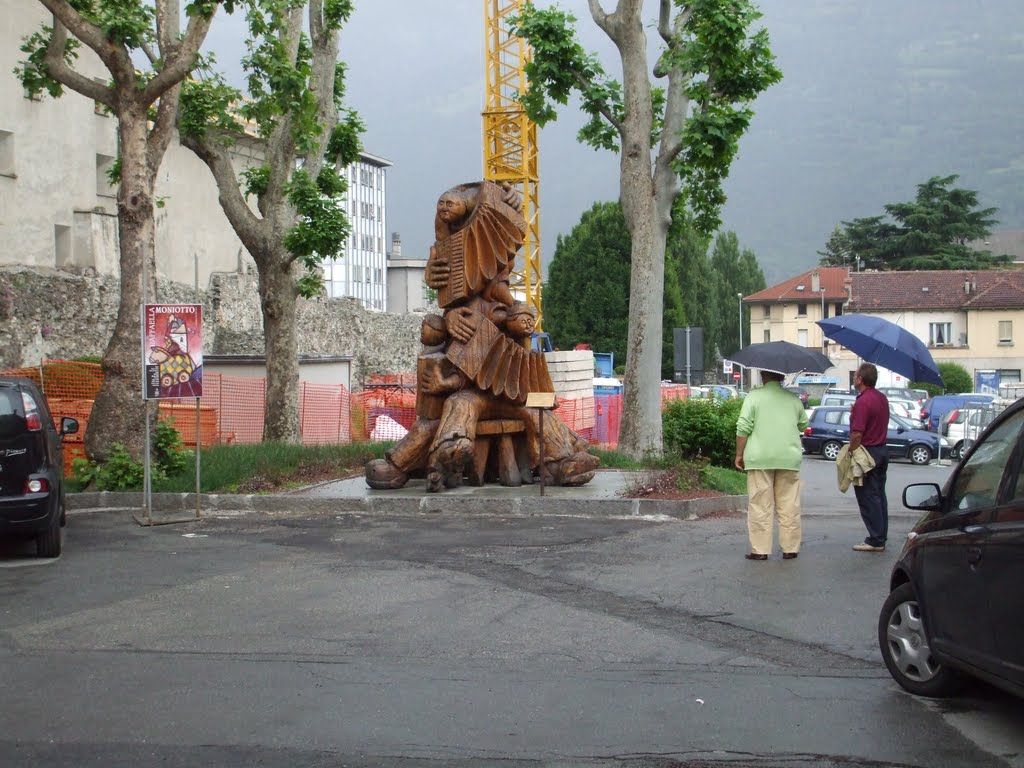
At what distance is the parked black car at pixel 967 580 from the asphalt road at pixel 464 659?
0.28m

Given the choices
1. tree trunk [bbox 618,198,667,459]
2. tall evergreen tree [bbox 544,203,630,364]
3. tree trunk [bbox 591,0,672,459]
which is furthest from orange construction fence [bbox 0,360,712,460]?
tall evergreen tree [bbox 544,203,630,364]

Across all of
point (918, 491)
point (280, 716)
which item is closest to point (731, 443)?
point (918, 491)

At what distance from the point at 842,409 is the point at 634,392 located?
16.8 m

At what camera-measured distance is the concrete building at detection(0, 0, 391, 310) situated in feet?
106

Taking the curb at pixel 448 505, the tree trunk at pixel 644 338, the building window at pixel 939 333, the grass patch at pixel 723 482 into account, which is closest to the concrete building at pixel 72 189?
the tree trunk at pixel 644 338

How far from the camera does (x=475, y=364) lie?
1345cm

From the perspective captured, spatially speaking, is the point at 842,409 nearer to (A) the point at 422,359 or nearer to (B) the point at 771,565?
(A) the point at 422,359

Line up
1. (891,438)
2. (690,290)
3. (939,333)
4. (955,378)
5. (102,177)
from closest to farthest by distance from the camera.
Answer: (891,438) < (102,177) < (955,378) < (690,290) < (939,333)

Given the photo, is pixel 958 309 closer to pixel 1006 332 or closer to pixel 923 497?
pixel 1006 332

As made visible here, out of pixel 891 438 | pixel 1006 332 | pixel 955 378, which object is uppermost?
pixel 1006 332

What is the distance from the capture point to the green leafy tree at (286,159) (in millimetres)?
18219

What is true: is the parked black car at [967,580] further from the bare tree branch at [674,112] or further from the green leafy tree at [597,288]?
the green leafy tree at [597,288]

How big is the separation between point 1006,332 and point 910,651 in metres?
70.2

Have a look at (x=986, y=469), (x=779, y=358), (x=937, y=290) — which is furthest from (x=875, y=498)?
(x=937, y=290)
